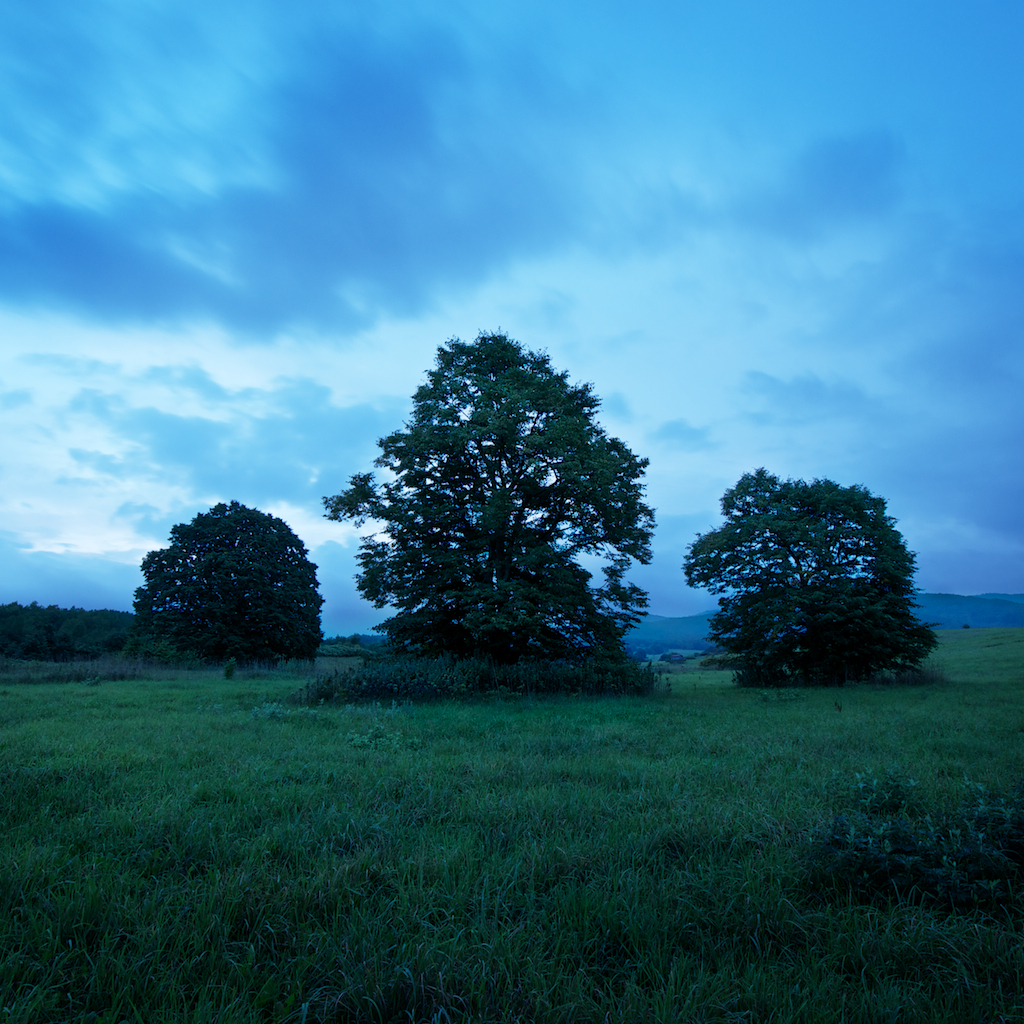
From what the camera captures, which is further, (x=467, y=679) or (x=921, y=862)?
(x=467, y=679)

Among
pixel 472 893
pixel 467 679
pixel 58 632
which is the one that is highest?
pixel 58 632

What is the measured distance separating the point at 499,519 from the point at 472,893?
45.7 feet

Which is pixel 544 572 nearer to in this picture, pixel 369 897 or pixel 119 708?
pixel 119 708

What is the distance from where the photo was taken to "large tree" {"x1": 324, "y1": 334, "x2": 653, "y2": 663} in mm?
17734

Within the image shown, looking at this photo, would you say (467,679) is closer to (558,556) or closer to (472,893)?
(558,556)

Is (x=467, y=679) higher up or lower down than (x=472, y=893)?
higher up

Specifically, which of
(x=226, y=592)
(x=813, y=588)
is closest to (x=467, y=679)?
(x=813, y=588)

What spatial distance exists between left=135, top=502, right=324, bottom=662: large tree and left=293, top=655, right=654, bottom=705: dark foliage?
23.7 m

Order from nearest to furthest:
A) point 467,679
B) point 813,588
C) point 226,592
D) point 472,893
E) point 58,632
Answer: point 472,893 < point 467,679 < point 813,588 < point 226,592 < point 58,632

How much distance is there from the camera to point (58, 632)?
4822cm

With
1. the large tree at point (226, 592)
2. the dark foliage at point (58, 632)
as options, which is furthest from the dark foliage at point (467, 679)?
the dark foliage at point (58, 632)

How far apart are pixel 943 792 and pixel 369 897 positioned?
5956 millimetres

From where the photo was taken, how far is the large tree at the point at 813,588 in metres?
24.4

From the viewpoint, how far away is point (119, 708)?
1254cm
